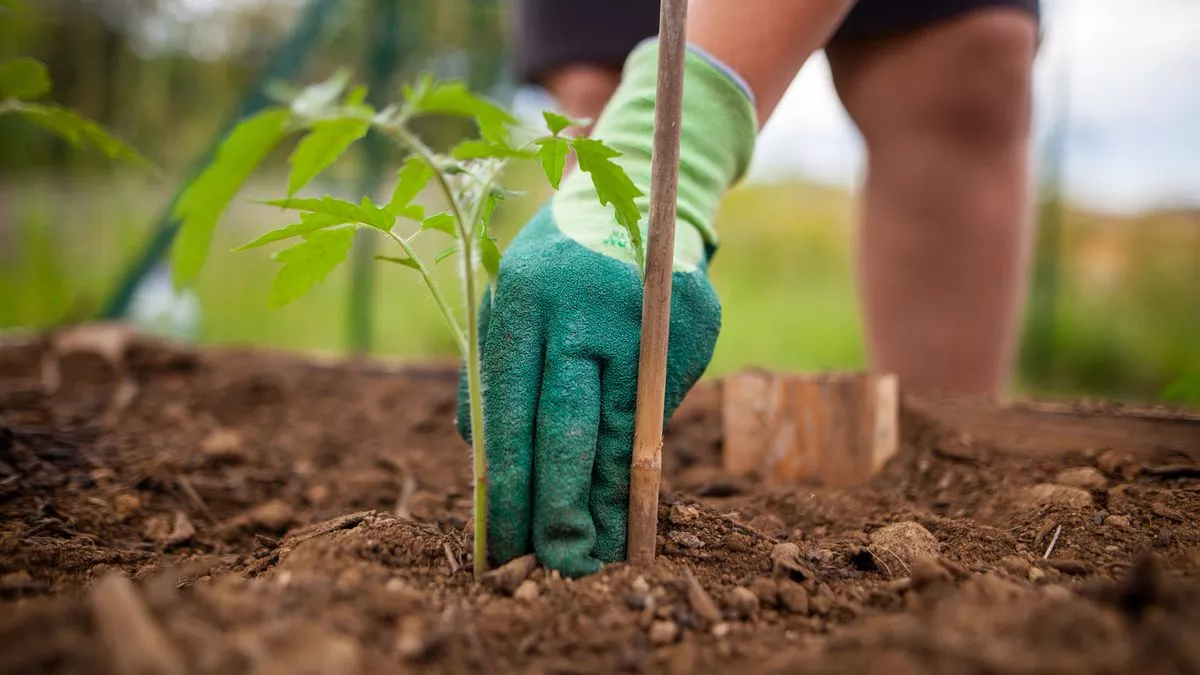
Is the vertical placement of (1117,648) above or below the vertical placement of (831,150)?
below

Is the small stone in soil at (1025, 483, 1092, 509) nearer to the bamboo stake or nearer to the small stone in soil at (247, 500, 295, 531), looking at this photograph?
the bamboo stake

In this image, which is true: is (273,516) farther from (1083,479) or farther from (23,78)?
(1083,479)

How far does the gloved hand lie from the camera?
1.07 m

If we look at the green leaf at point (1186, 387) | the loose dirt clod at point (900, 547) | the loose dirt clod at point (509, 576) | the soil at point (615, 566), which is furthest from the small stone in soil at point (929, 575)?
the green leaf at point (1186, 387)

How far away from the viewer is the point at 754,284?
18.3ft

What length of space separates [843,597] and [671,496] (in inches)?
14.5

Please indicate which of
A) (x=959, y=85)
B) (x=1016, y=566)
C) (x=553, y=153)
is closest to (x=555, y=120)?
(x=553, y=153)

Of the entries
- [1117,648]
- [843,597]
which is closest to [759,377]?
[843,597]

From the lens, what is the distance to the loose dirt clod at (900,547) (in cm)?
113

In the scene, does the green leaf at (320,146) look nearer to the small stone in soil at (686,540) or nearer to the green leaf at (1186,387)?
the small stone in soil at (686,540)

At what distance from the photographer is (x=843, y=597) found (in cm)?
103

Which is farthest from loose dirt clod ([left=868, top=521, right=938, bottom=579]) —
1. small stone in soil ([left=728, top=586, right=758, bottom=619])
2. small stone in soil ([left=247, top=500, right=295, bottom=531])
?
small stone in soil ([left=247, top=500, right=295, bottom=531])

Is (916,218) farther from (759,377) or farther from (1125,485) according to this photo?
(1125,485)

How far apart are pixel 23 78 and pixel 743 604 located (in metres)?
1.36
